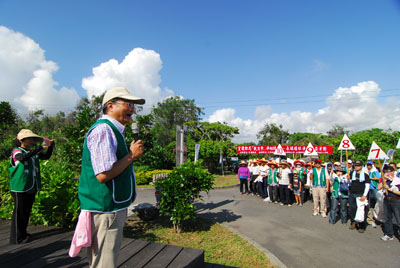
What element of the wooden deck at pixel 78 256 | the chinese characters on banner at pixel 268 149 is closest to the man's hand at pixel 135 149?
the wooden deck at pixel 78 256

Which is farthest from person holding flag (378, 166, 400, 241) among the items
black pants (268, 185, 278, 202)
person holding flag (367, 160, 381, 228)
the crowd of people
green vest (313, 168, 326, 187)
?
black pants (268, 185, 278, 202)

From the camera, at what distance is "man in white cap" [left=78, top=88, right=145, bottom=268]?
4.91 ft

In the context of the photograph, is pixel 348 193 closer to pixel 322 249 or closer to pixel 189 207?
pixel 322 249

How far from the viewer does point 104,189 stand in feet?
5.03

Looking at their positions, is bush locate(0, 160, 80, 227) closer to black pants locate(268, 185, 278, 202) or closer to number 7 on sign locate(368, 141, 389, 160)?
black pants locate(268, 185, 278, 202)

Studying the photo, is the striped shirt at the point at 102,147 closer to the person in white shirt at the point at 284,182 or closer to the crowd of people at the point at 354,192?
the crowd of people at the point at 354,192

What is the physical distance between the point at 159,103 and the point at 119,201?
43.9 meters

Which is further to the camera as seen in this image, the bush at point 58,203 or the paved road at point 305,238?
the paved road at point 305,238

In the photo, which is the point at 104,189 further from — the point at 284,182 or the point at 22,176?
the point at 284,182

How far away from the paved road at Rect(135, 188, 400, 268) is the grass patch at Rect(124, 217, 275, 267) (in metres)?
0.50

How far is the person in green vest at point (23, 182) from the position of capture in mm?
3410

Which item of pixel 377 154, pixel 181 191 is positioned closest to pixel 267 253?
pixel 181 191

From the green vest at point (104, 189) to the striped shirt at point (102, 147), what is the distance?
1.9 inches

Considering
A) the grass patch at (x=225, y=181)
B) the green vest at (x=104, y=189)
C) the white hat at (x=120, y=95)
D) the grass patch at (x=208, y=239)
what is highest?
A: the white hat at (x=120, y=95)
